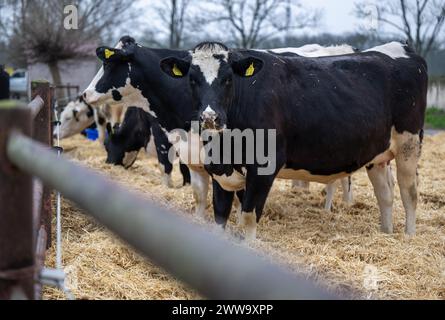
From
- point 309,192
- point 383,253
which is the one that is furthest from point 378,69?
point 309,192

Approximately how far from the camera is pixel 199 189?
233 inches

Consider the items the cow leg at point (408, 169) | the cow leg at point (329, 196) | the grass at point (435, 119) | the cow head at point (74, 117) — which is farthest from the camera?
the grass at point (435, 119)

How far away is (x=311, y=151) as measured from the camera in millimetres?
4852

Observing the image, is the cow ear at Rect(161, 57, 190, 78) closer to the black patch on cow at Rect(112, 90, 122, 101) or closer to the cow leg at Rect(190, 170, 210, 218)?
the black patch on cow at Rect(112, 90, 122, 101)

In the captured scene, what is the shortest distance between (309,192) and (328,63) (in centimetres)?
269

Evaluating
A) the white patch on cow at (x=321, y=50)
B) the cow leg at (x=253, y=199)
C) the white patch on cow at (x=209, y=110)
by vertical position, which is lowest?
the cow leg at (x=253, y=199)

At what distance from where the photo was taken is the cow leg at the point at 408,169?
5473 millimetres

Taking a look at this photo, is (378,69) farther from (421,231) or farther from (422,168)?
(422,168)

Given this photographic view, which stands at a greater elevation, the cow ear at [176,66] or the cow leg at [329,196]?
the cow ear at [176,66]

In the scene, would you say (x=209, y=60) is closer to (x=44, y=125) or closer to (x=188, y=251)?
(x=44, y=125)

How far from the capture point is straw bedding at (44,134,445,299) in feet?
11.0

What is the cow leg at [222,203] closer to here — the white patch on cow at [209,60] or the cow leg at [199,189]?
the cow leg at [199,189]

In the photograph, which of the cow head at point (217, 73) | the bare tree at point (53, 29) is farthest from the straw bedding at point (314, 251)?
the bare tree at point (53, 29)

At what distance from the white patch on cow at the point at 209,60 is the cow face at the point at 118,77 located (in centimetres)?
154
